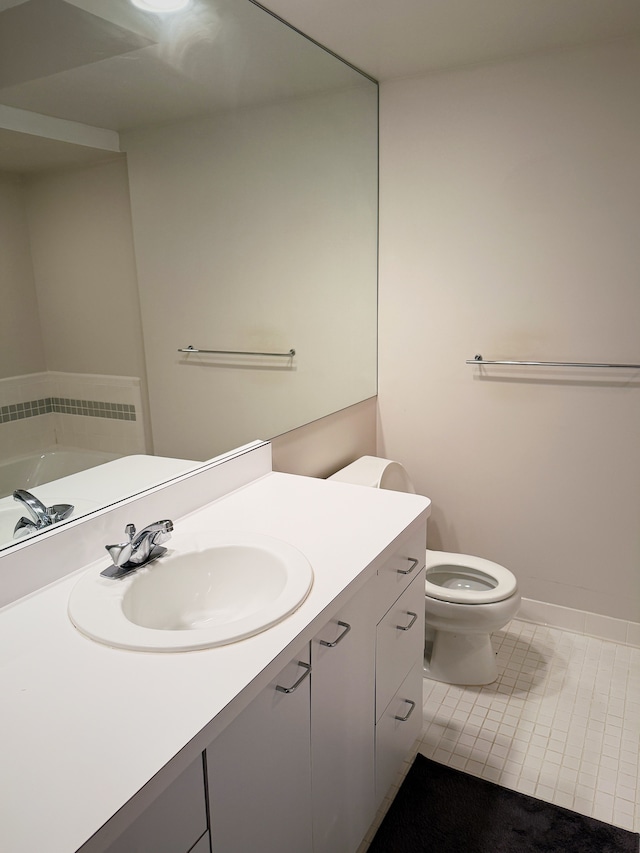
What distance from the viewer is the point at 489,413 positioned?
2656 millimetres

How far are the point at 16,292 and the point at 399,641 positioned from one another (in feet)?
4.16

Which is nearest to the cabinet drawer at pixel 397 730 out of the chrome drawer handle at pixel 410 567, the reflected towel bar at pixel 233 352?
the chrome drawer handle at pixel 410 567

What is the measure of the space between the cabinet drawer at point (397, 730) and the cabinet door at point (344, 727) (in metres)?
0.05

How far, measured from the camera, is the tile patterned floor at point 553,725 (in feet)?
6.14

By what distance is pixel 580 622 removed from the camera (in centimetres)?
264

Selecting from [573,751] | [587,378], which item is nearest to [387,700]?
[573,751]

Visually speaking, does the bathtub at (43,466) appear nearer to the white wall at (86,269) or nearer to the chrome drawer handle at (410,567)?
the white wall at (86,269)

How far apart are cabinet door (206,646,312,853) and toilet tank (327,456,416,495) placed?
121 cm

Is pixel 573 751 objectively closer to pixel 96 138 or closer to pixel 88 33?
pixel 96 138

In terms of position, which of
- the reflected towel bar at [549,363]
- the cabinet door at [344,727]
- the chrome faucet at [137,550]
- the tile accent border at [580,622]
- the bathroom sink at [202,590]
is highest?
the reflected towel bar at [549,363]

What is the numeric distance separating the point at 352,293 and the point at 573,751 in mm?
1834

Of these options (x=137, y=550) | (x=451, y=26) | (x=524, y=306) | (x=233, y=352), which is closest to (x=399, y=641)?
(x=137, y=550)

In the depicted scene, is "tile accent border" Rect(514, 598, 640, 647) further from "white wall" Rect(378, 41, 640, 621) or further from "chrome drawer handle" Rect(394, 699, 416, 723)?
"chrome drawer handle" Rect(394, 699, 416, 723)

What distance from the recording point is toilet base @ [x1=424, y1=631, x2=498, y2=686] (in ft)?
7.65
